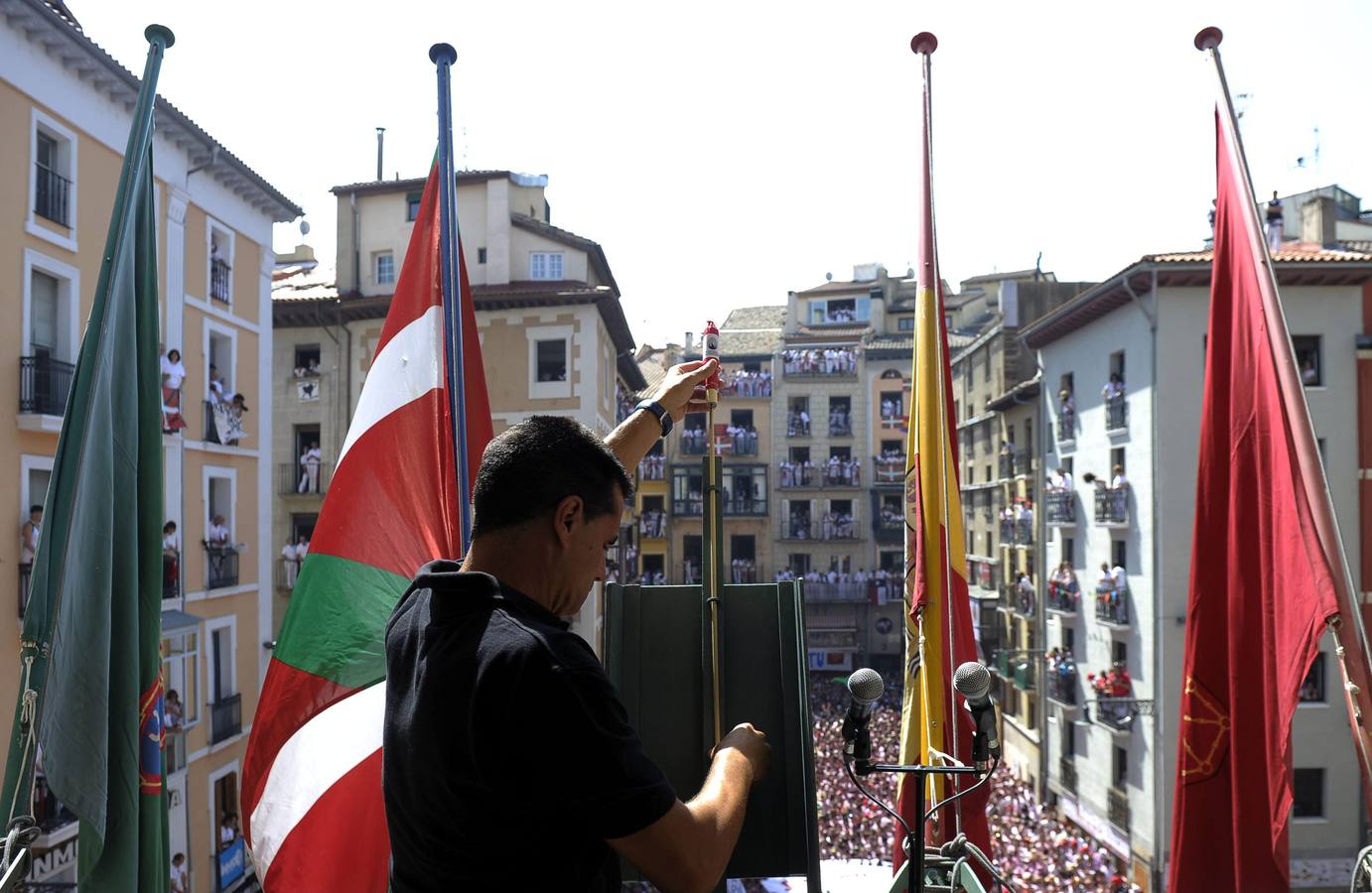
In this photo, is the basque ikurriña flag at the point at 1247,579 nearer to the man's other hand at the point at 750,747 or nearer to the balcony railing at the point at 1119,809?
the man's other hand at the point at 750,747

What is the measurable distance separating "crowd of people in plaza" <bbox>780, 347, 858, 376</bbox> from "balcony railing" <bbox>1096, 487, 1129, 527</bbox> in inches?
807

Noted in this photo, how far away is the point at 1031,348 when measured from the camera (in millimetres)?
30250

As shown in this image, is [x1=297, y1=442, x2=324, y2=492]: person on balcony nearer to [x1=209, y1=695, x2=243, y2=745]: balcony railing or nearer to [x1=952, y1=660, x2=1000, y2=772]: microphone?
[x1=209, y1=695, x2=243, y2=745]: balcony railing

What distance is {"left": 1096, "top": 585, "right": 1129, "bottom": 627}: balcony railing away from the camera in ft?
77.5

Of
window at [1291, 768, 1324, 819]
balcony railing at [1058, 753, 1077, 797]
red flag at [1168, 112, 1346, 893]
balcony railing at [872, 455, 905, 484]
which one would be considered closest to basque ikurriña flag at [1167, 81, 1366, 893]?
red flag at [1168, 112, 1346, 893]

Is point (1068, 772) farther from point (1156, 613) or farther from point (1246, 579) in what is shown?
point (1246, 579)

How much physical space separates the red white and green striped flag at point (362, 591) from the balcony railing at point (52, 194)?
38.6 feet

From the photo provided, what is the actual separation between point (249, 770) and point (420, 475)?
4.48ft

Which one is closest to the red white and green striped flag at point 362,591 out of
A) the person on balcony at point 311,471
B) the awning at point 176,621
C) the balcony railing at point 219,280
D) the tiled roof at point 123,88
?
the tiled roof at point 123,88

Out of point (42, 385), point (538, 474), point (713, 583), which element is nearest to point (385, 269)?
point (42, 385)

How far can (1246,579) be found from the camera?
13.3 feet

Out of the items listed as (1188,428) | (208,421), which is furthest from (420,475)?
(1188,428)

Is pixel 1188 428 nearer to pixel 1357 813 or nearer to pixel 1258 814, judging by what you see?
pixel 1357 813

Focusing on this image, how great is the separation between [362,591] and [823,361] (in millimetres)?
41351
